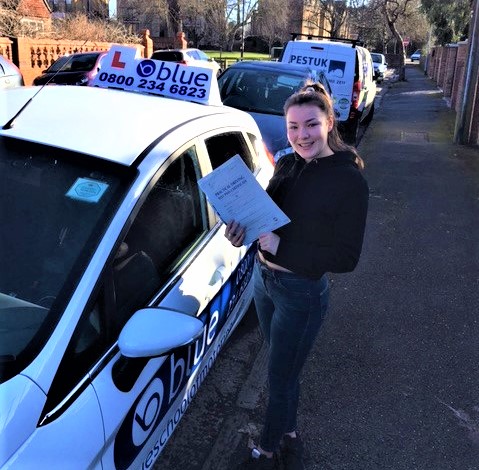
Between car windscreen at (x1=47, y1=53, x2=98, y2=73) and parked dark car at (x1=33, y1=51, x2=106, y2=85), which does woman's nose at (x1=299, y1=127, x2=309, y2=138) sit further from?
car windscreen at (x1=47, y1=53, x2=98, y2=73)

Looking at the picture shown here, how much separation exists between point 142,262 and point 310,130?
0.84m

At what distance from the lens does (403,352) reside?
364 centimetres

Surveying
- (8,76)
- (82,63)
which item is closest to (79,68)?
(82,63)

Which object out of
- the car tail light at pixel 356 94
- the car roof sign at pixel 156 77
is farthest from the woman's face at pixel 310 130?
the car tail light at pixel 356 94

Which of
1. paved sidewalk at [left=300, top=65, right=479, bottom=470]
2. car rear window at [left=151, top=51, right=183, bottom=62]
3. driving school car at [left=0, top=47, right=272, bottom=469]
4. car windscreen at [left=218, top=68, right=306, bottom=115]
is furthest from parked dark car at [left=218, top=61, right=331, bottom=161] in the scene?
car rear window at [left=151, top=51, right=183, bottom=62]

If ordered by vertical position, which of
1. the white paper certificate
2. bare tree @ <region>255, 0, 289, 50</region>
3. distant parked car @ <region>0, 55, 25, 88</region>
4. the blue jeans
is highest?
bare tree @ <region>255, 0, 289, 50</region>

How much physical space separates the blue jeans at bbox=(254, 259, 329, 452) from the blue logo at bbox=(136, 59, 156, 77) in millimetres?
1557

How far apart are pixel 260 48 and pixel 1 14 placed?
49596mm

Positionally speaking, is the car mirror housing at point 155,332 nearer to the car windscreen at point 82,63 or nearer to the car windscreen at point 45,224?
the car windscreen at point 45,224

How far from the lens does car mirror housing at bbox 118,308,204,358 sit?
1606mm

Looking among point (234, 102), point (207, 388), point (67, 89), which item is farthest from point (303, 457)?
point (234, 102)

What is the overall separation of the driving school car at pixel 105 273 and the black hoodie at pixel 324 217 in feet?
1.61

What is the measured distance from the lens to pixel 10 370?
147 cm

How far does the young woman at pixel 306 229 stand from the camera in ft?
6.53
